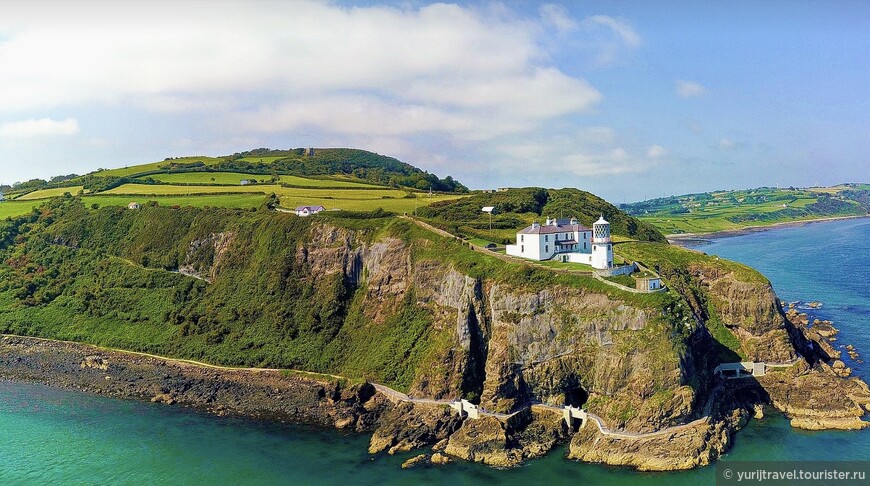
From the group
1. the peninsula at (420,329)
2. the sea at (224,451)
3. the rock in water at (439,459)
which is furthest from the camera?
the peninsula at (420,329)

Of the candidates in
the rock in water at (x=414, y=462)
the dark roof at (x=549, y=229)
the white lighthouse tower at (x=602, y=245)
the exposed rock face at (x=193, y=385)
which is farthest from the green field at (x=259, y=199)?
the rock in water at (x=414, y=462)

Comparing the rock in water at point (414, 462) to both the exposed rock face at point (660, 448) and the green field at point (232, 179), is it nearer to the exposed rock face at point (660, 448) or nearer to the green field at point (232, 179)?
the exposed rock face at point (660, 448)

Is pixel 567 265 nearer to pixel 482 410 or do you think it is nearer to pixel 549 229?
pixel 549 229

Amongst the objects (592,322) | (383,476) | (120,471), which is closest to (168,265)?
(120,471)

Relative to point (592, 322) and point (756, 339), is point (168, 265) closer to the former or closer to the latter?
point (592, 322)

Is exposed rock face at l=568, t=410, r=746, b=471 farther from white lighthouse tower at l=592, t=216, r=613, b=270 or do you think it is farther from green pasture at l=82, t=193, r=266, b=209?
green pasture at l=82, t=193, r=266, b=209

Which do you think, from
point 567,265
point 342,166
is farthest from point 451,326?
point 342,166
